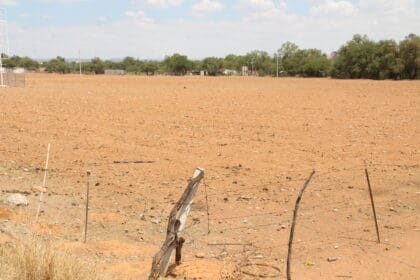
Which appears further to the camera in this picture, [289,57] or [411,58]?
[289,57]

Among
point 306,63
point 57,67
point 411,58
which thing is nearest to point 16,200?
point 411,58

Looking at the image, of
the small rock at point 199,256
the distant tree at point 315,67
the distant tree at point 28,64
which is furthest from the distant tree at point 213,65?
the small rock at point 199,256

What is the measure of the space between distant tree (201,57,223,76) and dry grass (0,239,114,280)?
294 ft

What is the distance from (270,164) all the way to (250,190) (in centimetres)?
216

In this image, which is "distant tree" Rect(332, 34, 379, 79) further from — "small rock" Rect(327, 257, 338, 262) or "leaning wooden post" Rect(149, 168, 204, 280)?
"leaning wooden post" Rect(149, 168, 204, 280)

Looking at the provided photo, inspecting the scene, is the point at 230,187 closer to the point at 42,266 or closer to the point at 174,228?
the point at 174,228

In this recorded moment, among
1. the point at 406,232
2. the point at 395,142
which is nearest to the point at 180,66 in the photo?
the point at 395,142

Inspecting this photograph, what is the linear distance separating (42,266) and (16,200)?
15.6 feet

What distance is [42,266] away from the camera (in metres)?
5.39

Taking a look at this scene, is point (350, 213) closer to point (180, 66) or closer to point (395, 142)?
point (395, 142)

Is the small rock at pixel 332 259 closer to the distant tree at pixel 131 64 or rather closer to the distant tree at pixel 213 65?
the distant tree at pixel 213 65

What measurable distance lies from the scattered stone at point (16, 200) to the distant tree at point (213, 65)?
280 ft

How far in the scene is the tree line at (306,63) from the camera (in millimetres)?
53531

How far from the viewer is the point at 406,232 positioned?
8500mm
